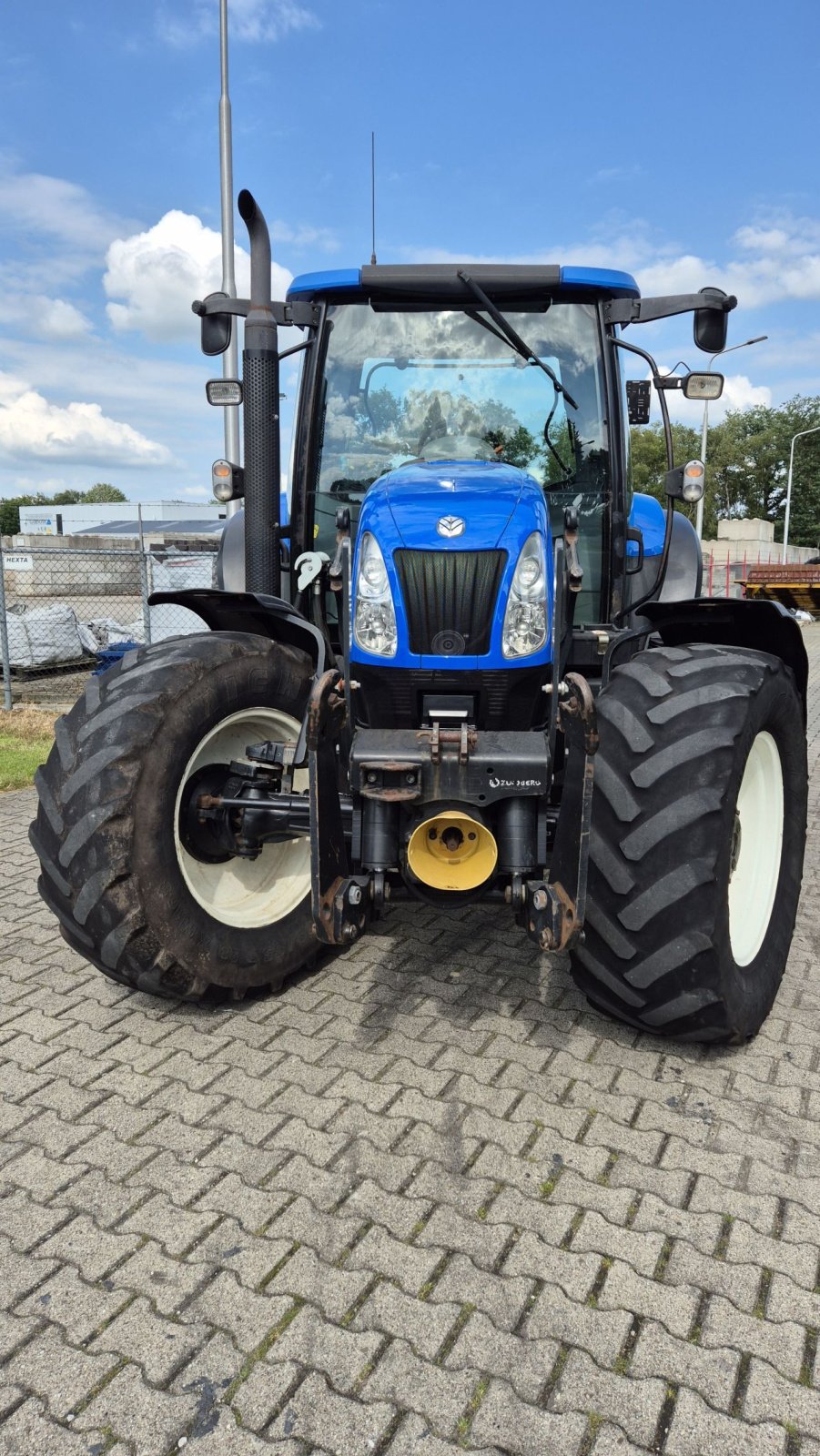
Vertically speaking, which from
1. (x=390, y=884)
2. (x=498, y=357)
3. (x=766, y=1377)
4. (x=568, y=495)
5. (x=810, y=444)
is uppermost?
(x=810, y=444)

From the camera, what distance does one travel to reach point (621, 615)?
4.11m


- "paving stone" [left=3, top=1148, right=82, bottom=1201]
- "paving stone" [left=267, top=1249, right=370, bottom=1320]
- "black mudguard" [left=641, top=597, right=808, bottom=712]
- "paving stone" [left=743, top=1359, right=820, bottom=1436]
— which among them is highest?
"black mudguard" [left=641, top=597, right=808, bottom=712]

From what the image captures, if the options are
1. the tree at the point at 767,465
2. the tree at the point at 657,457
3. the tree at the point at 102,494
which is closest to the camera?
the tree at the point at 657,457

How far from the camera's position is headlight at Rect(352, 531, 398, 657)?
305 cm

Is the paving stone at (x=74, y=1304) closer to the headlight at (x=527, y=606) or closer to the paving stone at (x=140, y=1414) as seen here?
the paving stone at (x=140, y=1414)

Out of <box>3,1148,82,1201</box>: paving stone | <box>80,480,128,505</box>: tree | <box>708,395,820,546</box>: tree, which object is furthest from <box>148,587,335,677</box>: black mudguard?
<box>80,480,128,505</box>: tree

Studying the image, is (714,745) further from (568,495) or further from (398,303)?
(398,303)

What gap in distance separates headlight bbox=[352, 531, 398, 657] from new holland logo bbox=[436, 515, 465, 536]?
0.65 ft

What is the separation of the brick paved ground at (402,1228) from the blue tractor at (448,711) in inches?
11.3

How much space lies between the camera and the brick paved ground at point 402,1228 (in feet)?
6.17

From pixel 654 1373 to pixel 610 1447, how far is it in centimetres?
20

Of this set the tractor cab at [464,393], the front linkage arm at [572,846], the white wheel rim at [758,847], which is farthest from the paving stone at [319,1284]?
the tractor cab at [464,393]

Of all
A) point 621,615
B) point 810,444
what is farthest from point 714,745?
point 810,444

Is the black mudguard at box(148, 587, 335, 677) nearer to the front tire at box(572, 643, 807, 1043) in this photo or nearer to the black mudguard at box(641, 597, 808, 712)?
the front tire at box(572, 643, 807, 1043)
